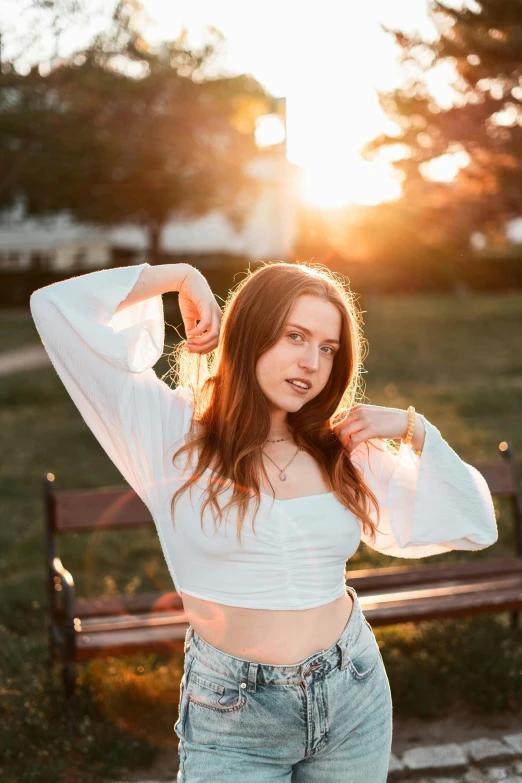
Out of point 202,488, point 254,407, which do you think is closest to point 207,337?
point 254,407

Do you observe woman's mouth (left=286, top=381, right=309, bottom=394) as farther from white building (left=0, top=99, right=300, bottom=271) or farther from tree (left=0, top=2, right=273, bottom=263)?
white building (left=0, top=99, right=300, bottom=271)

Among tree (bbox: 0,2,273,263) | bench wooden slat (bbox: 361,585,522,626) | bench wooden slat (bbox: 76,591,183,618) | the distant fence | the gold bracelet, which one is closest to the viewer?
the gold bracelet

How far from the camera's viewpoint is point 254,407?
2.28 metres

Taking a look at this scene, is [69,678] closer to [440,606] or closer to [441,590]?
[440,606]

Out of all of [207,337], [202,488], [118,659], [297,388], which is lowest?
[118,659]

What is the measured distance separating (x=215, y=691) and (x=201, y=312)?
102 cm

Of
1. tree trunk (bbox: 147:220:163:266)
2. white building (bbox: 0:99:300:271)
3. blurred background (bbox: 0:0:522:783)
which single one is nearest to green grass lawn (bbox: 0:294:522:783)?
blurred background (bbox: 0:0:522:783)

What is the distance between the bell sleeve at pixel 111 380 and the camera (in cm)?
224

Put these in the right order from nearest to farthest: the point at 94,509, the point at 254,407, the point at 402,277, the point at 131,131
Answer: the point at 254,407 < the point at 94,509 < the point at 131,131 < the point at 402,277

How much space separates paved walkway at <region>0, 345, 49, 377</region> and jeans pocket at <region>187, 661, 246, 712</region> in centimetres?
1542

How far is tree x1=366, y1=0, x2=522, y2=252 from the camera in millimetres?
9023

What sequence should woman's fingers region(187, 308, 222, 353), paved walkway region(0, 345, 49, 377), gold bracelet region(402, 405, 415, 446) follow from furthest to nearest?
paved walkway region(0, 345, 49, 377) → gold bracelet region(402, 405, 415, 446) → woman's fingers region(187, 308, 222, 353)

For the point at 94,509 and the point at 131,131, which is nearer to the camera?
the point at 94,509

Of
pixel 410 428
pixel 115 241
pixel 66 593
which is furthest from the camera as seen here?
pixel 115 241
